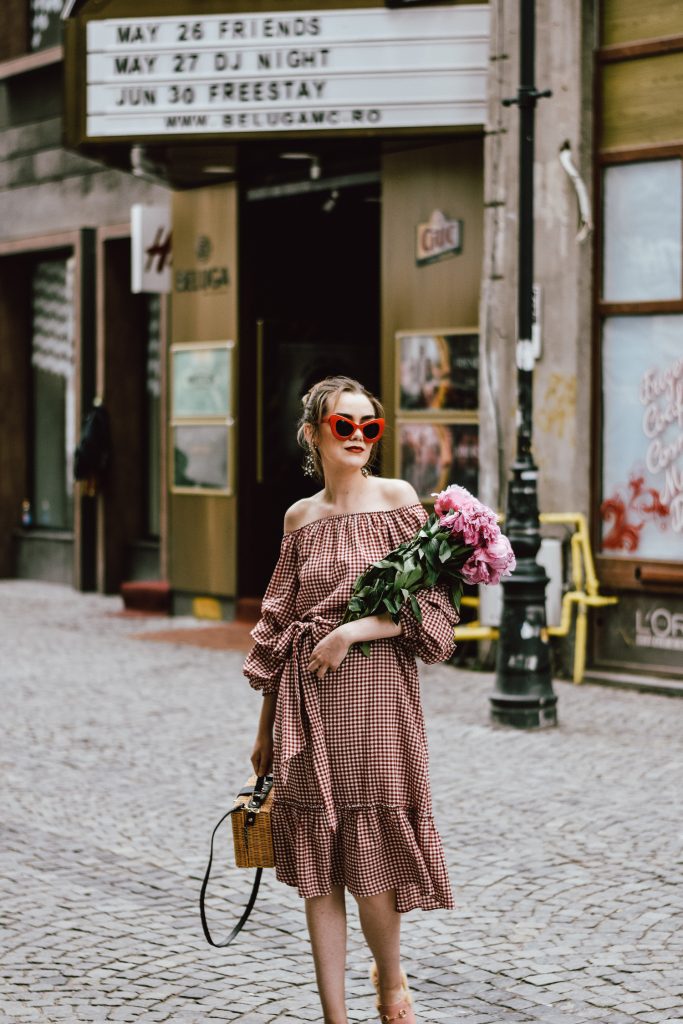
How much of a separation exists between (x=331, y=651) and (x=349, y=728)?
0.21 meters

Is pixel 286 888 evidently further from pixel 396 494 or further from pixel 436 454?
pixel 436 454

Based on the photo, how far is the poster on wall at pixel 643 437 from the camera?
11.1 m

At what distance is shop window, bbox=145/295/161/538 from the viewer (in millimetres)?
17297

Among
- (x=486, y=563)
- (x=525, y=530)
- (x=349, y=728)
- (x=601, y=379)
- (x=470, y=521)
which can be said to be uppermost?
(x=601, y=379)

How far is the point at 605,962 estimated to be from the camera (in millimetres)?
5379

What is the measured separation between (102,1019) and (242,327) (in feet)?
33.9

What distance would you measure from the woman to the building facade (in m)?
6.93

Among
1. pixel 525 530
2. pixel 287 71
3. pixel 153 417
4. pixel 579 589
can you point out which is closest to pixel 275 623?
pixel 525 530

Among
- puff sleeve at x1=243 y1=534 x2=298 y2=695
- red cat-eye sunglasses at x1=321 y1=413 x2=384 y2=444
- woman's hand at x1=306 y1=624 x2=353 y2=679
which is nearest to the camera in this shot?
woman's hand at x1=306 y1=624 x2=353 y2=679

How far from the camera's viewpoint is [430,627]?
4391 mm

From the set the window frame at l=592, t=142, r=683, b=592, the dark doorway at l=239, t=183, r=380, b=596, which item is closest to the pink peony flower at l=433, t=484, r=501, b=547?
the window frame at l=592, t=142, r=683, b=592

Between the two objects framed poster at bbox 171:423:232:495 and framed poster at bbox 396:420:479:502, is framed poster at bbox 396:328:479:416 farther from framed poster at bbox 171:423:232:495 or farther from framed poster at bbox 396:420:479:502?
framed poster at bbox 171:423:232:495

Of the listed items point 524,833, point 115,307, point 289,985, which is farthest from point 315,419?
point 115,307

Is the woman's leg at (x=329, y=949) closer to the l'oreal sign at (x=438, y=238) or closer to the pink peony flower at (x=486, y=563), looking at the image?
the pink peony flower at (x=486, y=563)
